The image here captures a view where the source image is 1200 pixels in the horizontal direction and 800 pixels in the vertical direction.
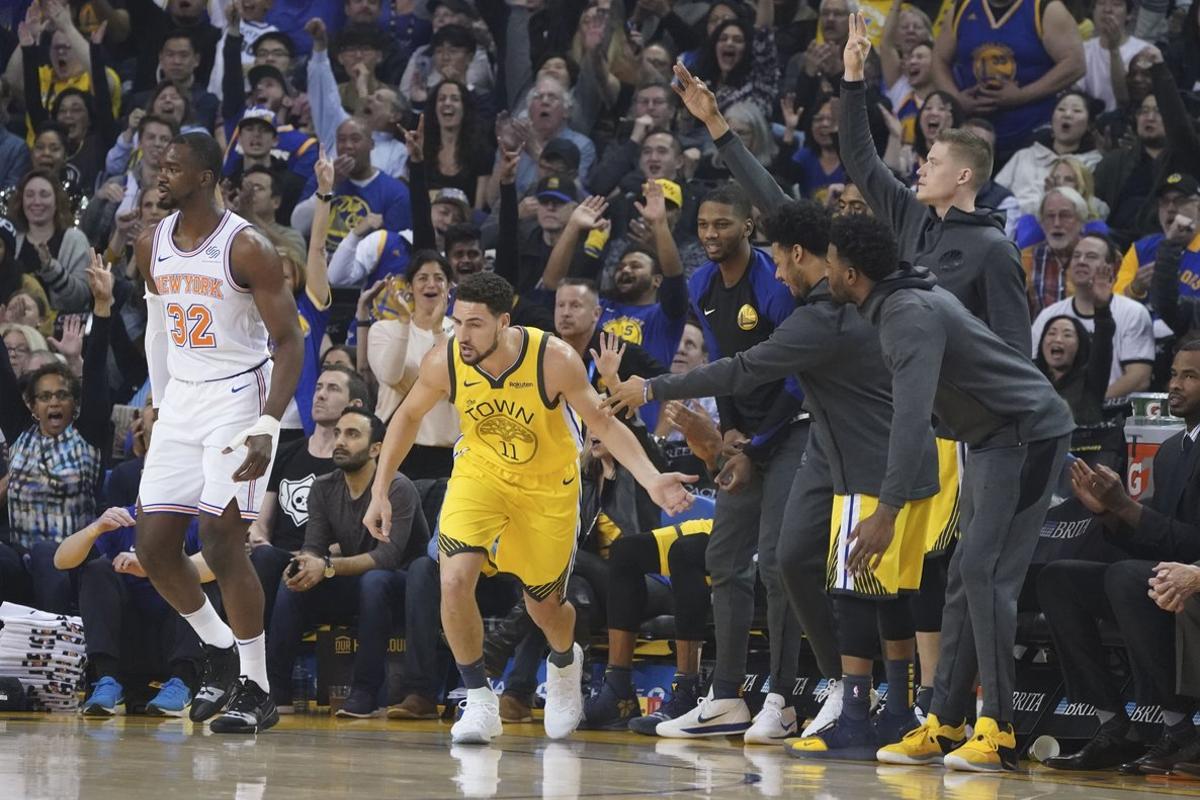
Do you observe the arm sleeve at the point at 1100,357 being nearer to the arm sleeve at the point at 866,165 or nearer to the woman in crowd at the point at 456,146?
the arm sleeve at the point at 866,165

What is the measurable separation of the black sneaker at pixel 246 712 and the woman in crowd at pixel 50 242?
5.90 m

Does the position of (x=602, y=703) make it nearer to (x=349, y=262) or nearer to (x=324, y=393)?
(x=324, y=393)

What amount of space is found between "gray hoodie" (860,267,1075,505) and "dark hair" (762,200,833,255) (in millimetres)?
700

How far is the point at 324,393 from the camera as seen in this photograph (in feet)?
31.3

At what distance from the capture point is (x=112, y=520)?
870 centimetres

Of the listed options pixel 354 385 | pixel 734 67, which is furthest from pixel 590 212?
pixel 734 67

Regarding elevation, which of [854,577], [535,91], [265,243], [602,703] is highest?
[535,91]

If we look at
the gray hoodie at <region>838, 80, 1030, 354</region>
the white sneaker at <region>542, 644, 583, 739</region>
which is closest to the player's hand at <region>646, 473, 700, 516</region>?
the white sneaker at <region>542, 644, 583, 739</region>

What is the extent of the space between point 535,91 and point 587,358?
3.79 meters

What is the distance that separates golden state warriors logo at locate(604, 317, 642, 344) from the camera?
9.90 metres

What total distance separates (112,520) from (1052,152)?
21.0ft

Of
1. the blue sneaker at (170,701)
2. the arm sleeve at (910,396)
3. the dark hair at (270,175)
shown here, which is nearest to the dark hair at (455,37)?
the dark hair at (270,175)

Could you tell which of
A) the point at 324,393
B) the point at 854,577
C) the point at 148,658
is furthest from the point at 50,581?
the point at 854,577

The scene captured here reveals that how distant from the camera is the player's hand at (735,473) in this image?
287 inches
